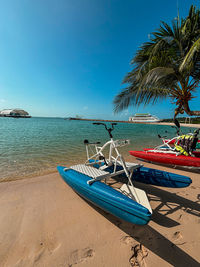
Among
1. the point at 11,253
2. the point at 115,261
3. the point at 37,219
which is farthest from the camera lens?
the point at 37,219

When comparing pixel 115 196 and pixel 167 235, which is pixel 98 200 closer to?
pixel 115 196

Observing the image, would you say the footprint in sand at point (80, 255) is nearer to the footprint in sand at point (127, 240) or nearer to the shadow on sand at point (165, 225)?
the footprint in sand at point (127, 240)

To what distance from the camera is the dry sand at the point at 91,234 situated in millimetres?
1673

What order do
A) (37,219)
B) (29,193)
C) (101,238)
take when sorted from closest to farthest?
(101,238) → (37,219) → (29,193)

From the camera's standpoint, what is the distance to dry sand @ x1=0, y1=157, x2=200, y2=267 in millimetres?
1673

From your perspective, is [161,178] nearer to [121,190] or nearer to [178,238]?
[121,190]

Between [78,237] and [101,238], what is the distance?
0.42m

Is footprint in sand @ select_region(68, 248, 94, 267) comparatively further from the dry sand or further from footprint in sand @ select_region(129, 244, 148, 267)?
footprint in sand @ select_region(129, 244, 148, 267)

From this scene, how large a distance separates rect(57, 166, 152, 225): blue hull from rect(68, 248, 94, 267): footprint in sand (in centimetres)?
65

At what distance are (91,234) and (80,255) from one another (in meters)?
0.40

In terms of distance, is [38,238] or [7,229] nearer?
[38,238]

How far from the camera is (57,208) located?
2830mm

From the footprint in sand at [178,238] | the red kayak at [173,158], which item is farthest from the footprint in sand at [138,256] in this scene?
the red kayak at [173,158]

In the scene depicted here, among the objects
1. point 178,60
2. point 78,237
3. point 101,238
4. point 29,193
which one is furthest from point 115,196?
point 178,60
